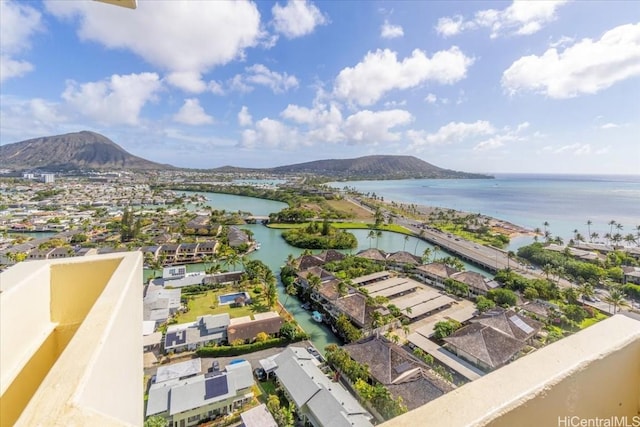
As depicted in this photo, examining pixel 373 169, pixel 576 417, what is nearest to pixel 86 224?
pixel 576 417

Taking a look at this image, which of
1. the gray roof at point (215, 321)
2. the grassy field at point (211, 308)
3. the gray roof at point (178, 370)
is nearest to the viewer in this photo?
the gray roof at point (178, 370)

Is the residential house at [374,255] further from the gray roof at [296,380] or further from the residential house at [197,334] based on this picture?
the gray roof at [296,380]

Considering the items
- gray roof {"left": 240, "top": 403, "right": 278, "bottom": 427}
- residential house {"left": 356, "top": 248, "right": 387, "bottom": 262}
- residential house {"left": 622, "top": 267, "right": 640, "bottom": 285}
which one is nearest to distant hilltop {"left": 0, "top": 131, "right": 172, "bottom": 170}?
residential house {"left": 356, "top": 248, "right": 387, "bottom": 262}

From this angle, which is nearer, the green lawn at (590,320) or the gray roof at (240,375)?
the gray roof at (240,375)

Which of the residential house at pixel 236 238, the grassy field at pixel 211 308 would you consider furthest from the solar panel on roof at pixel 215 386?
the residential house at pixel 236 238

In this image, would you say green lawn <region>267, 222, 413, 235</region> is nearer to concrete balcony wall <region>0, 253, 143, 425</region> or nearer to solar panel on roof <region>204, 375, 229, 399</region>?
solar panel on roof <region>204, 375, 229, 399</region>

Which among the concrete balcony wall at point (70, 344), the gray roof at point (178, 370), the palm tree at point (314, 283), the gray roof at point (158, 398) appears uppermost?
the concrete balcony wall at point (70, 344)

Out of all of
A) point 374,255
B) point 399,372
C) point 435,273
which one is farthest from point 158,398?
point 374,255

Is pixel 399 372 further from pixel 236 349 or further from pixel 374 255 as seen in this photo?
pixel 374 255
